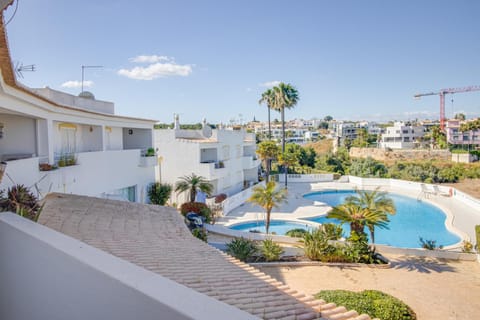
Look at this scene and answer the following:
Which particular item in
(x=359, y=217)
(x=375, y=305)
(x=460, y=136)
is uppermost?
(x=460, y=136)

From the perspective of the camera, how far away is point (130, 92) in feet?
95.5

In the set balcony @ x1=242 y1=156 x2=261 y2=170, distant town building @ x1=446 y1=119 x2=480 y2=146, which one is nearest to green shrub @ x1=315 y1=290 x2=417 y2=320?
balcony @ x1=242 y1=156 x2=261 y2=170

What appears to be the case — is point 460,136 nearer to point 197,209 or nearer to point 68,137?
point 197,209

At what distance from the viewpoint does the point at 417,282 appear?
1371 centimetres

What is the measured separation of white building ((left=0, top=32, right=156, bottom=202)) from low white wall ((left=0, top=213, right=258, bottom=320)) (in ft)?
15.7

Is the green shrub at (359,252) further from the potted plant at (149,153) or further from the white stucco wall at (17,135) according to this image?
the white stucco wall at (17,135)

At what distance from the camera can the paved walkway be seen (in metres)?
11.2

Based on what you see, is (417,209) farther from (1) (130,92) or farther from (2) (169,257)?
(2) (169,257)

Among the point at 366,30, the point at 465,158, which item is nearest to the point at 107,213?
the point at 366,30

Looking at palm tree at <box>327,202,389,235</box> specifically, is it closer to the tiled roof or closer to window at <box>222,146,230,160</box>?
the tiled roof

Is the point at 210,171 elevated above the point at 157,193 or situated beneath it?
elevated above

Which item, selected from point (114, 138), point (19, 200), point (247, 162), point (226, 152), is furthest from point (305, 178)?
point (19, 200)

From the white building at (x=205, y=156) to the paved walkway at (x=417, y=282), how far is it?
56.2 feet

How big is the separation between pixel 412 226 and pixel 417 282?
16029 mm
